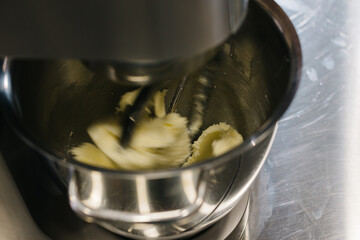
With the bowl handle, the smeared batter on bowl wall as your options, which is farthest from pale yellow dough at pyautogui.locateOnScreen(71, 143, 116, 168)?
the bowl handle

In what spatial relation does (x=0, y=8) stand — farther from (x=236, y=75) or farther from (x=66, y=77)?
(x=236, y=75)

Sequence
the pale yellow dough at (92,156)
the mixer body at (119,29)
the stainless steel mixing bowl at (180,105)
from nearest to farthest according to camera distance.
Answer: the mixer body at (119,29)
the stainless steel mixing bowl at (180,105)
the pale yellow dough at (92,156)

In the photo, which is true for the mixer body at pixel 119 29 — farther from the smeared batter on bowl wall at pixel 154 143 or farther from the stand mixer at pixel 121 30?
the smeared batter on bowl wall at pixel 154 143

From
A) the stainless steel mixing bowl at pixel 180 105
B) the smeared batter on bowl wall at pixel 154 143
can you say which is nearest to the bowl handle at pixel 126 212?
the stainless steel mixing bowl at pixel 180 105

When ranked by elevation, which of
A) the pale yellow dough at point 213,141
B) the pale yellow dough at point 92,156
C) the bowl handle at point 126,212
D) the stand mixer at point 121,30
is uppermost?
the stand mixer at point 121,30

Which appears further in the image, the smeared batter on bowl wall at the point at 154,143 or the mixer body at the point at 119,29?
the smeared batter on bowl wall at the point at 154,143

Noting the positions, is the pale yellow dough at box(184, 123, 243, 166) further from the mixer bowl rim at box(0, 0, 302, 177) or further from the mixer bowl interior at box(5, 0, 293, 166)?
the mixer bowl rim at box(0, 0, 302, 177)

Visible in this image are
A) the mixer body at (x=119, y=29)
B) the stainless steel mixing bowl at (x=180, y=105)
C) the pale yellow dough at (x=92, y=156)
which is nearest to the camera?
the mixer body at (x=119, y=29)

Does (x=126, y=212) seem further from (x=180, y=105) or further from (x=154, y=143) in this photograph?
(x=180, y=105)

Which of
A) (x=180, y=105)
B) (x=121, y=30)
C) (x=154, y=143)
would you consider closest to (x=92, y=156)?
(x=154, y=143)
